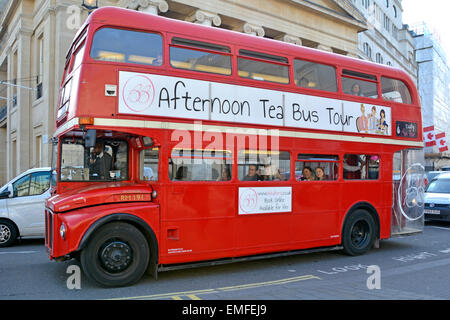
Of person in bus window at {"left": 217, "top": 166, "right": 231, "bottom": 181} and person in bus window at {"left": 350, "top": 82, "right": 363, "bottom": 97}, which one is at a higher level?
person in bus window at {"left": 350, "top": 82, "right": 363, "bottom": 97}

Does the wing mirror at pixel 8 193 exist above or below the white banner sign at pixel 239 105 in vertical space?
below

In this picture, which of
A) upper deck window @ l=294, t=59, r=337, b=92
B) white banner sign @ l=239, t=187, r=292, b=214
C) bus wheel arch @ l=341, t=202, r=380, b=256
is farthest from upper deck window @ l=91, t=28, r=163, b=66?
bus wheel arch @ l=341, t=202, r=380, b=256

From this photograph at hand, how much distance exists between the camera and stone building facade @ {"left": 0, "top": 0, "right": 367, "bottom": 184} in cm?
2050

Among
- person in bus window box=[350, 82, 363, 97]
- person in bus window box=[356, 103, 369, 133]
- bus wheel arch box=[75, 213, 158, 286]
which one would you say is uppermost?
person in bus window box=[350, 82, 363, 97]

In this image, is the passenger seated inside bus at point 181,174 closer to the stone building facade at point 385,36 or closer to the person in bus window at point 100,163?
the person in bus window at point 100,163

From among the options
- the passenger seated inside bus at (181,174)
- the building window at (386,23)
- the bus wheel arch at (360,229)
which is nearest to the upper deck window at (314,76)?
the bus wheel arch at (360,229)

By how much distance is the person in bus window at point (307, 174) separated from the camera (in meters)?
8.01

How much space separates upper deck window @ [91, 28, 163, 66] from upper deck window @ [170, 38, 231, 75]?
273 millimetres

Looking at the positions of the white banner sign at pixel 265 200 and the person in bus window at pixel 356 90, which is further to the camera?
the person in bus window at pixel 356 90

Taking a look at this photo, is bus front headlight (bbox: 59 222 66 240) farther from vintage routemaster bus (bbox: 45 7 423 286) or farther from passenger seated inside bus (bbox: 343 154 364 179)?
passenger seated inside bus (bbox: 343 154 364 179)

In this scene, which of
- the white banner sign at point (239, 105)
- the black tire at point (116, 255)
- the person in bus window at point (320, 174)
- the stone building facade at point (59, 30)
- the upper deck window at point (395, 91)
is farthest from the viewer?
the stone building facade at point (59, 30)

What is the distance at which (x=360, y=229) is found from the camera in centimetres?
900

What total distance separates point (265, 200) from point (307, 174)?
1.21 meters

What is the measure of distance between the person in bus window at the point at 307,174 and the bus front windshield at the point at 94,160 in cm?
345
